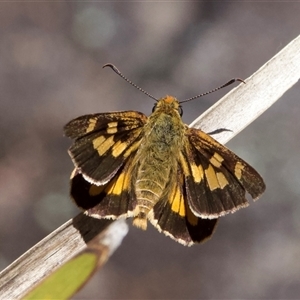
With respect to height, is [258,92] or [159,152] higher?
[159,152]

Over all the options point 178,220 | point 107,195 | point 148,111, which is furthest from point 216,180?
point 148,111

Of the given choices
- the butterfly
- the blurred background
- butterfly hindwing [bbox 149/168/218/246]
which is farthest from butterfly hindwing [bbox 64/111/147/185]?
the blurred background

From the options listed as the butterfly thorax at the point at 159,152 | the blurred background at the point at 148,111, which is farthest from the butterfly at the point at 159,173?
the blurred background at the point at 148,111

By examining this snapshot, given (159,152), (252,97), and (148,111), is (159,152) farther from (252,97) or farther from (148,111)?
(148,111)

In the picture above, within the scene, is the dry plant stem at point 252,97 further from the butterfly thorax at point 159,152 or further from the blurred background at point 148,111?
the blurred background at point 148,111

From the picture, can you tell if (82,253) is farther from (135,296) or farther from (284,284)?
(284,284)

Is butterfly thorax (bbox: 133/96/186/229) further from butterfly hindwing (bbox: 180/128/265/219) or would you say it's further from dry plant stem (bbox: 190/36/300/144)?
dry plant stem (bbox: 190/36/300/144)
